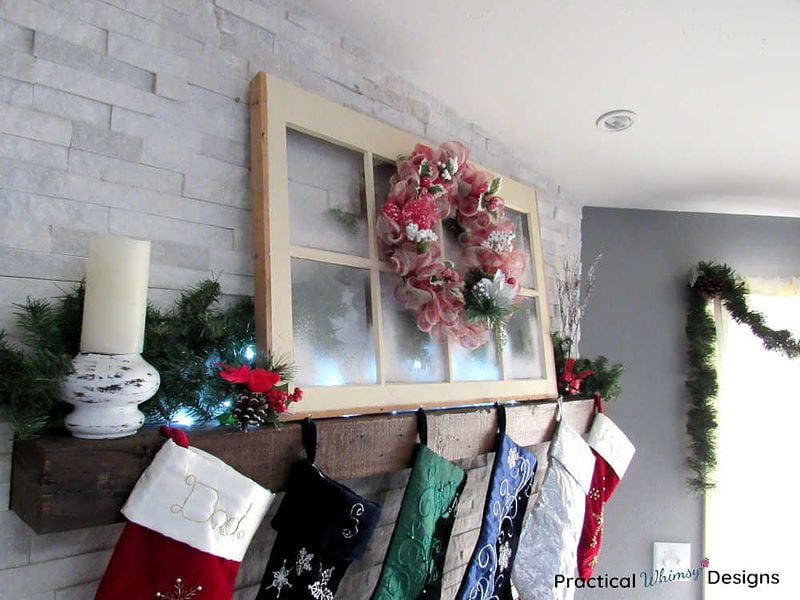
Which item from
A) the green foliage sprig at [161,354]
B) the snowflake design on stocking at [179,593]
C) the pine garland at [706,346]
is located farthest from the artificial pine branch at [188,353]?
the pine garland at [706,346]

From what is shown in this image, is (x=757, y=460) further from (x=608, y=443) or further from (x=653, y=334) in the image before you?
(x=608, y=443)

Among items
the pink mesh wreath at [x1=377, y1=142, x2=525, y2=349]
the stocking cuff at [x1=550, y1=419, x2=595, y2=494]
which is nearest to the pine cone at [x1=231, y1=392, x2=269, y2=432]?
the pink mesh wreath at [x1=377, y1=142, x2=525, y2=349]

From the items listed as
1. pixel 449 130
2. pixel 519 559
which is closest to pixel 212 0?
pixel 449 130

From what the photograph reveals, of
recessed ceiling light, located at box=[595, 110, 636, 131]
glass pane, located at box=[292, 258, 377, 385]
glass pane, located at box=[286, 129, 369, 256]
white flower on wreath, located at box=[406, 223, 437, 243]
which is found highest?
recessed ceiling light, located at box=[595, 110, 636, 131]

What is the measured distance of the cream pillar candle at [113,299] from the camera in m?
0.78

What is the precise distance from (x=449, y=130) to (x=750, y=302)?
5.55 ft

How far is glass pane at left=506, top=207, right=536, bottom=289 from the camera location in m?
1.79

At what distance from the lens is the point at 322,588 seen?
0.96m

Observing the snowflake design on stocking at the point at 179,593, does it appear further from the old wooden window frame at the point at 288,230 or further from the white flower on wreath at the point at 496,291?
the white flower on wreath at the point at 496,291

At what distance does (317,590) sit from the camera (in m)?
Answer: 0.95

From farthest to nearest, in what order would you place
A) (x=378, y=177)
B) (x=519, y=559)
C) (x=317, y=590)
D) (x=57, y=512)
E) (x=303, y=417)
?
(x=519, y=559) → (x=378, y=177) → (x=303, y=417) → (x=317, y=590) → (x=57, y=512)

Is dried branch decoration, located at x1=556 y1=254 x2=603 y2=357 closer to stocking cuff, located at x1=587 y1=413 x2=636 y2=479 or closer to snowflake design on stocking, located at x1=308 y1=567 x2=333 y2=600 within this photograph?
stocking cuff, located at x1=587 y1=413 x2=636 y2=479

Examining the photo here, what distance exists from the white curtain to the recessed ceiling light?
1218 mm

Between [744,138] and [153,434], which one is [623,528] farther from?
[153,434]
